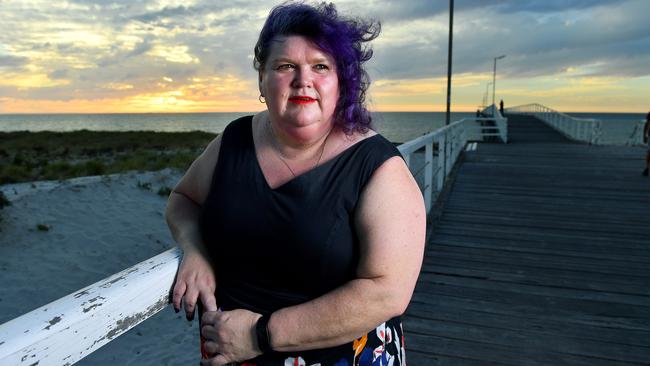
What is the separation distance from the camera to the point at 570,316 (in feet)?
10.8

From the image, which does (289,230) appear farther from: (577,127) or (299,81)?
(577,127)

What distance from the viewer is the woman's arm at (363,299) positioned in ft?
4.08

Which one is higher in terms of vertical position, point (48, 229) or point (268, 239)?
point (268, 239)

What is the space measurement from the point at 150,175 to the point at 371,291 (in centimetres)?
1267

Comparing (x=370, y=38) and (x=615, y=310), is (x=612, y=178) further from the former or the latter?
(x=370, y=38)

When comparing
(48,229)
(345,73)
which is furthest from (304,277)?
(48,229)

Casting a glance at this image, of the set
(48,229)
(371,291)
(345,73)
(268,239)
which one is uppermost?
(345,73)

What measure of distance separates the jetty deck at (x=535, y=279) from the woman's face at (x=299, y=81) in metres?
1.92

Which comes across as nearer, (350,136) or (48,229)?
(350,136)

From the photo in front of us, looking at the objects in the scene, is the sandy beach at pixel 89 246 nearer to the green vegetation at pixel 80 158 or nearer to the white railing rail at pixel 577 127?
the green vegetation at pixel 80 158

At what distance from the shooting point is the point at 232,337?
1.27m

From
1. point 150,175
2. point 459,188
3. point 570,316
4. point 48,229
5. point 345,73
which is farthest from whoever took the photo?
point 150,175

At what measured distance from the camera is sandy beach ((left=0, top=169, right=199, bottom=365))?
5605 mm

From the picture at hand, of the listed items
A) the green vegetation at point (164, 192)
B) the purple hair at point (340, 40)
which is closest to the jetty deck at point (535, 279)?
the purple hair at point (340, 40)
